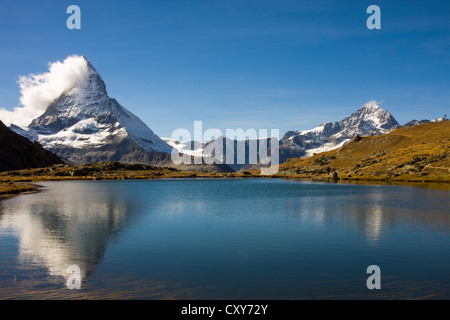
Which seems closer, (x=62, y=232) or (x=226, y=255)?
(x=226, y=255)

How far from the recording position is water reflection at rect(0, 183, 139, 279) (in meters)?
26.2

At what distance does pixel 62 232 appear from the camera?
37188 millimetres

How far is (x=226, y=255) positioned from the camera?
91.7 ft

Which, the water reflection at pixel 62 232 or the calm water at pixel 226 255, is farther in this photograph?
the water reflection at pixel 62 232

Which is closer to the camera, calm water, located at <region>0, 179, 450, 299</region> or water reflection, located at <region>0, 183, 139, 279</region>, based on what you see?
calm water, located at <region>0, 179, 450, 299</region>

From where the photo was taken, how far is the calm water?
20.1 meters

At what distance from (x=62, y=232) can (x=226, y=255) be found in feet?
65.7

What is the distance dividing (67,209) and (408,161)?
539ft

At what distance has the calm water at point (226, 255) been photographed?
20094 millimetres

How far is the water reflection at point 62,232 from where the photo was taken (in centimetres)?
2619

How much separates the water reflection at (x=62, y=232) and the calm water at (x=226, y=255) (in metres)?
0.13

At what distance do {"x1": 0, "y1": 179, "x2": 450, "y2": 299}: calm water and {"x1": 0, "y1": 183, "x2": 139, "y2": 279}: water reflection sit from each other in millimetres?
126

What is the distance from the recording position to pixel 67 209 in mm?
57281
